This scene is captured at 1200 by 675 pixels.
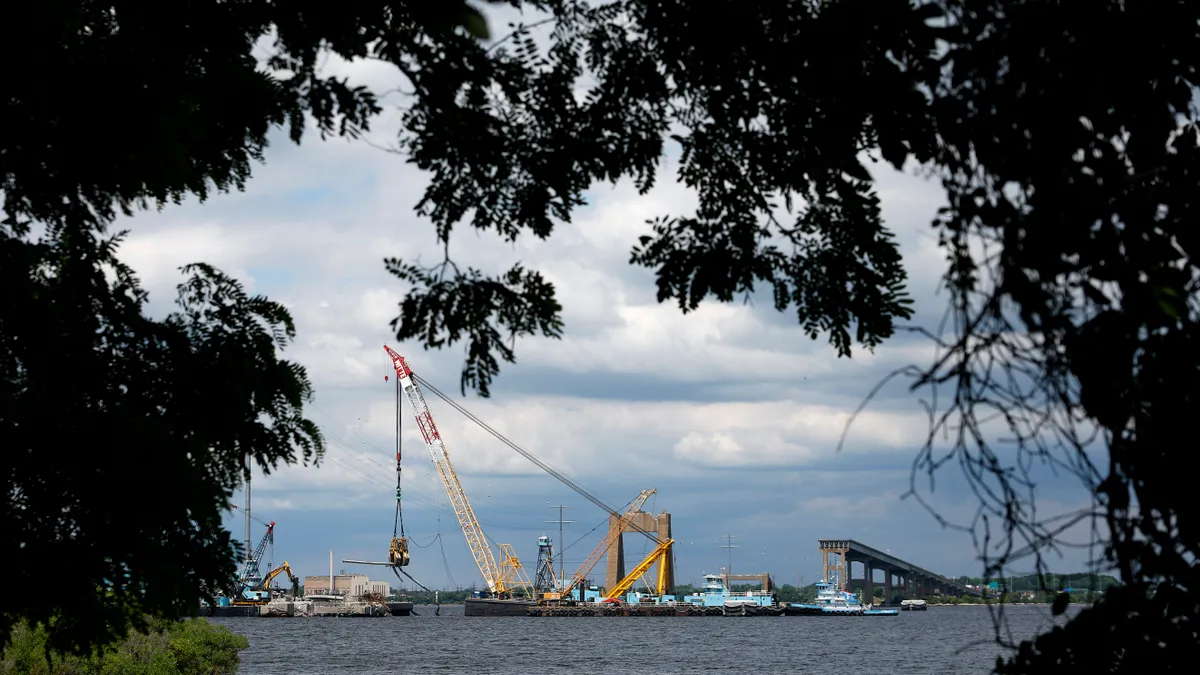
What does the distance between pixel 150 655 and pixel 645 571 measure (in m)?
133

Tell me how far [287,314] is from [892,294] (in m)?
4.47

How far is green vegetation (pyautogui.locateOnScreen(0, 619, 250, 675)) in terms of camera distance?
2408 cm

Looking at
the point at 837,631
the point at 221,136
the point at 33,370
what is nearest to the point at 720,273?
the point at 221,136

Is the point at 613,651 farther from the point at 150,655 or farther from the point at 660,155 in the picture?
the point at 660,155

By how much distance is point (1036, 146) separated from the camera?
4977 mm

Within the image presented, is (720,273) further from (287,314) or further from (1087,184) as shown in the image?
(287,314)

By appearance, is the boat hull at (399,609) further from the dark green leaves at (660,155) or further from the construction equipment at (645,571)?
the dark green leaves at (660,155)

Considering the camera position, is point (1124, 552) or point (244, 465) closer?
point (1124, 552)

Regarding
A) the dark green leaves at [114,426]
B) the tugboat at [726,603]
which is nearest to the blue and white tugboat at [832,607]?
the tugboat at [726,603]

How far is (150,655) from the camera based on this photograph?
35250 mm

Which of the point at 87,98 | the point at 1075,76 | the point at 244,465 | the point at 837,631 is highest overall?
the point at 87,98

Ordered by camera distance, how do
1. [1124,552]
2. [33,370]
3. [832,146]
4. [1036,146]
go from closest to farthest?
[1036,146] → [1124,552] → [832,146] → [33,370]

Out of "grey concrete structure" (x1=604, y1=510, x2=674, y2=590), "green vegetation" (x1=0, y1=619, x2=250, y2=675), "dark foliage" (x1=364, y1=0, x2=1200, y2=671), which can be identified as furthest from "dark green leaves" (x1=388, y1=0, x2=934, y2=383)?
"grey concrete structure" (x1=604, y1=510, x2=674, y2=590)

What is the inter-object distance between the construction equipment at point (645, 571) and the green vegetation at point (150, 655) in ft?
367
